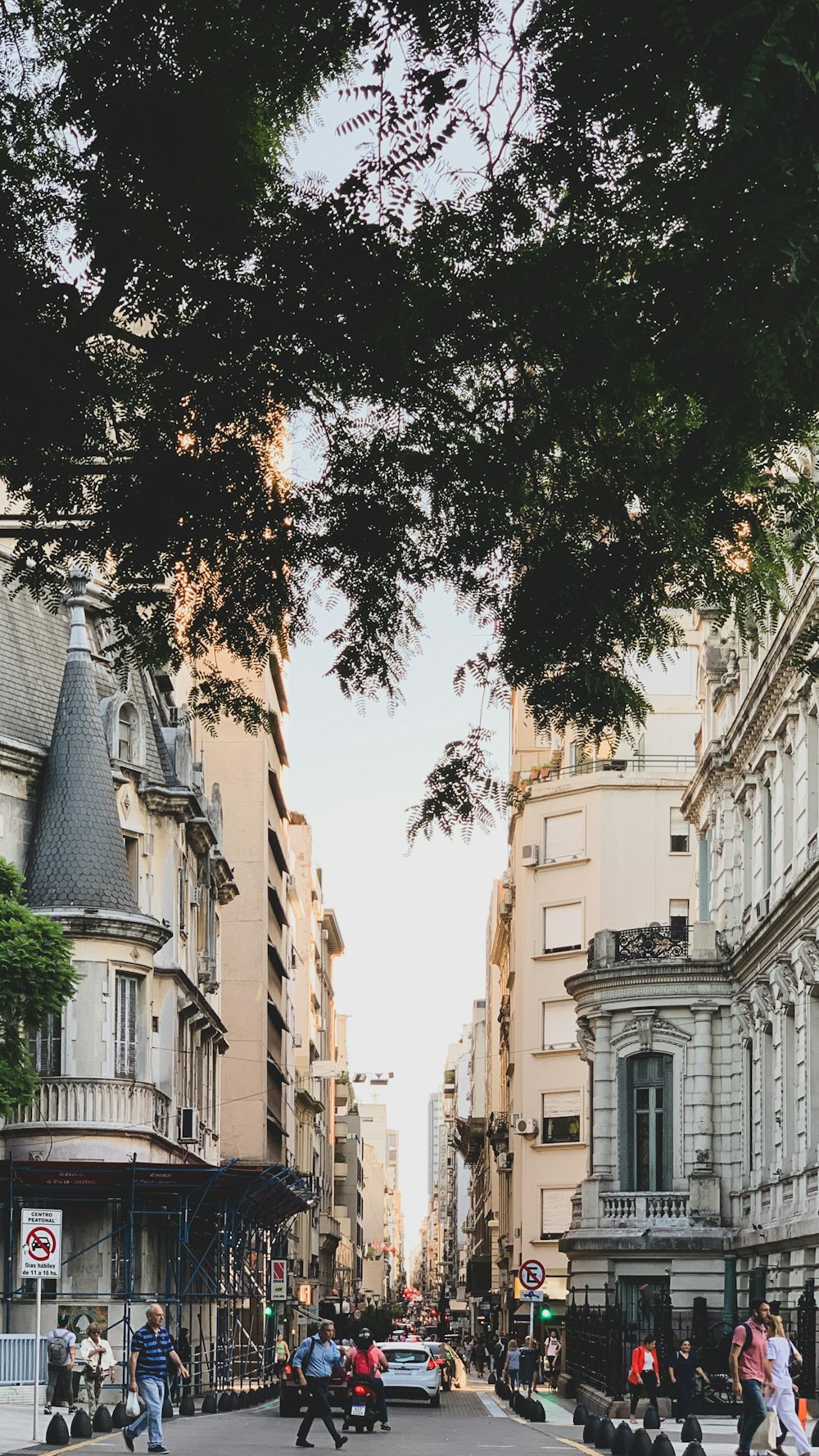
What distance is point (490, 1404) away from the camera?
48.2m

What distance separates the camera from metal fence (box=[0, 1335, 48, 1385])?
34.6m

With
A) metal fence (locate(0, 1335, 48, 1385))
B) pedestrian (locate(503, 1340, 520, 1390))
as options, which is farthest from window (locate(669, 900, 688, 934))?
metal fence (locate(0, 1335, 48, 1385))

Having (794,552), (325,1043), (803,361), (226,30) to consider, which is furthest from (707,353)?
(325,1043)

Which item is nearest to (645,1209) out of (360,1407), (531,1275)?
(531,1275)

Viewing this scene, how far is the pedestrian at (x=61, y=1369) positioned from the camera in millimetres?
33438

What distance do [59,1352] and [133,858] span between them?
14.7 m

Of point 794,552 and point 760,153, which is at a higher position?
point 760,153

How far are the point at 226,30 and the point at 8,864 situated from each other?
29458 millimetres

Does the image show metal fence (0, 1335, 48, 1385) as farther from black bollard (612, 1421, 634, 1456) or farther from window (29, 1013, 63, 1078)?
black bollard (612, 1421, 634, 1456)

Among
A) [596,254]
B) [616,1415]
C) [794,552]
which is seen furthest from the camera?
[616,1415]

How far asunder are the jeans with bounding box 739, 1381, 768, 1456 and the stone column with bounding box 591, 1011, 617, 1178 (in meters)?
21.6

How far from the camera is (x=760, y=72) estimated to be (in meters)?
7.64

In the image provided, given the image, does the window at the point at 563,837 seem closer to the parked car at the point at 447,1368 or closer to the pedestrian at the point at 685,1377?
the parked car at the point at 447,1368

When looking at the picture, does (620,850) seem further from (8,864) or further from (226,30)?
(226,30)
